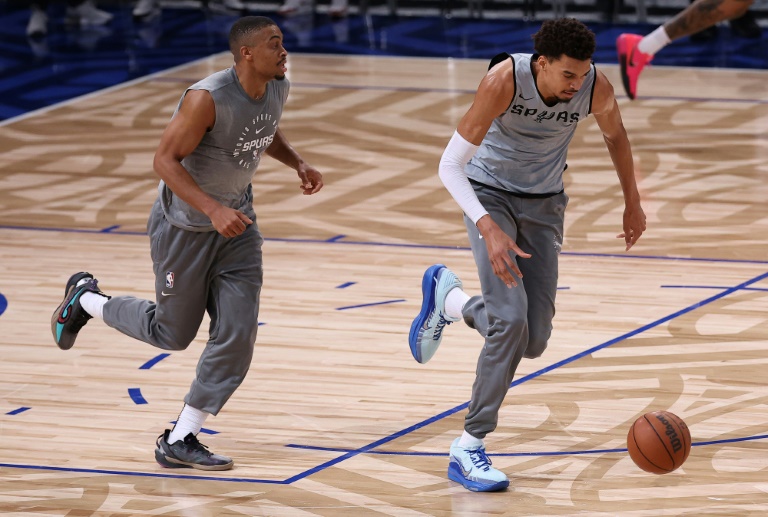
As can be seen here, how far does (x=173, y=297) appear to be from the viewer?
4.81 m

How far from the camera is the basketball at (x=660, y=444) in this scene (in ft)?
14.5

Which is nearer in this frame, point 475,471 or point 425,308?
point 475,471

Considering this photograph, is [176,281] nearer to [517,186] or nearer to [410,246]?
[517,186]

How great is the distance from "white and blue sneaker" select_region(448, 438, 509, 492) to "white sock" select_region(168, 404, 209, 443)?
88cm

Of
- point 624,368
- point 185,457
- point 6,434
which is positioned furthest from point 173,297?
point 624,368

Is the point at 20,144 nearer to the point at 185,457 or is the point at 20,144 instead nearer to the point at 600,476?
the point at 185,457

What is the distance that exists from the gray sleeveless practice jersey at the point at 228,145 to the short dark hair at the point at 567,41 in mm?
980

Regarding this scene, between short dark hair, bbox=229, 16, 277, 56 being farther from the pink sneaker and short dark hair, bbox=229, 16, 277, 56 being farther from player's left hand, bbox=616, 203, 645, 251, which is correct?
the pink sneaker

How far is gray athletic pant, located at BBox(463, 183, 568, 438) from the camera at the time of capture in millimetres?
4477

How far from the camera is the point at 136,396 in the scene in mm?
5523

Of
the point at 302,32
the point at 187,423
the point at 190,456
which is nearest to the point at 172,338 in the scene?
the point at 187,423

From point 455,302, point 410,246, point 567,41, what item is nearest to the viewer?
point 567,41

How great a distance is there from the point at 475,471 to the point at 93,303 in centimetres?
171

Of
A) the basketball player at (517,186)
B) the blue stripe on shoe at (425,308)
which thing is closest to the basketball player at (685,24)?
the blue stripe on shoe at (425,308)
